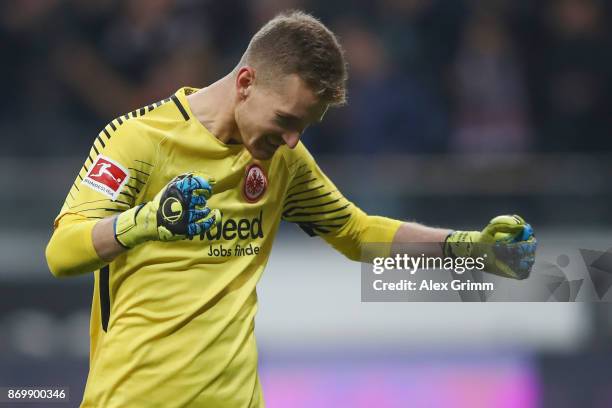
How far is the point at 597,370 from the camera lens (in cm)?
713

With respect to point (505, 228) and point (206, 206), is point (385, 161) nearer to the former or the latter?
point (505, 228)

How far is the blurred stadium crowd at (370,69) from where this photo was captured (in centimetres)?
1004

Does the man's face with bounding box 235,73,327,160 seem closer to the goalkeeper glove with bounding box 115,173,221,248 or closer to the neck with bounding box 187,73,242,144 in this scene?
the neck with bounding box 187,73,242,144

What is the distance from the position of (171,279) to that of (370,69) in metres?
6.40

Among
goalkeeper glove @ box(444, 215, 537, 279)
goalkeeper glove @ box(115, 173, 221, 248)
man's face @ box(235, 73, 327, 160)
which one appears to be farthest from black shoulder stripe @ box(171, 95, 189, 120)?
goalkeeper glove @ box(444, 215, 537, 279)

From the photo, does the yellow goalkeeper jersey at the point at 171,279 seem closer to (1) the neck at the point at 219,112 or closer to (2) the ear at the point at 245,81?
(1) the neck at the point at 219,112

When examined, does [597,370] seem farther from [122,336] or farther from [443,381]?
[122,336]

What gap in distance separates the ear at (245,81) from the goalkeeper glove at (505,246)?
1120 mm

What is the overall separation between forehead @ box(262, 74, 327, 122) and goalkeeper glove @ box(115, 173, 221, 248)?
0.52 meters

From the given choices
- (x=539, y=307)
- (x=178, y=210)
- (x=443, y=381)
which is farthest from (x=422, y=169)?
(x=178, y=210)

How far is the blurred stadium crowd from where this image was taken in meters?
10.0

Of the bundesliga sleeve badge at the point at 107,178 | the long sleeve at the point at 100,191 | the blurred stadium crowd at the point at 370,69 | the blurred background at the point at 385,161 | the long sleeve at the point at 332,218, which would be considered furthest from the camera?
the blurred stadium crowd at the point at 370,69

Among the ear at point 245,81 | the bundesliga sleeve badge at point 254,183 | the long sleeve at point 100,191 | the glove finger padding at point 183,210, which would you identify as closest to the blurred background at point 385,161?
the bundesliga sleeve badge at point 254,183

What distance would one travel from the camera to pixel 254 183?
14.0 ft
